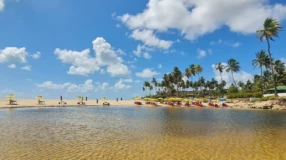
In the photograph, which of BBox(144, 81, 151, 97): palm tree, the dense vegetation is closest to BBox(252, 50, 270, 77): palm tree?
the dense vegetation

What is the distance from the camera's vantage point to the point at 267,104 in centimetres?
5356

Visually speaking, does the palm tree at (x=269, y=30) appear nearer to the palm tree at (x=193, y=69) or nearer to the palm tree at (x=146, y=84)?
the palm tree at (x=193, y=69)

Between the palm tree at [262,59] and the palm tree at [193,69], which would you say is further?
the palm tree at [193,69]

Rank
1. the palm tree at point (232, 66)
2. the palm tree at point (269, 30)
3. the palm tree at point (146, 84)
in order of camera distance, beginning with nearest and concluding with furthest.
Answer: the palm tree at point (269, 30) < the palm tree at point (232, 66) < the palm tree at point (146, 84)

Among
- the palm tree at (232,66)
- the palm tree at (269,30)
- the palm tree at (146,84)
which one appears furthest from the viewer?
the palm tree at (146,84)

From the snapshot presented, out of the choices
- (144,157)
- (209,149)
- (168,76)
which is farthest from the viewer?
(168,76)

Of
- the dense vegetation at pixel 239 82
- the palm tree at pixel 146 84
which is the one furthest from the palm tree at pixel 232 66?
the palm tree at pixel 146 84

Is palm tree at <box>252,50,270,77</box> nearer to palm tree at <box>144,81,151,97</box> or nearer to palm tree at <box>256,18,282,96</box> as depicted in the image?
palm tree at <box>256,18,282,96</box>

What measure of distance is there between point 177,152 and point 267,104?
50294mm

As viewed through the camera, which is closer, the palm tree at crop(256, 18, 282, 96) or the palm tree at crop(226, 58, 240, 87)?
the palm tree at crop(256, 18, 282, 96)

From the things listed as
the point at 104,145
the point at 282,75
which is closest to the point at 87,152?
the point at 104,145

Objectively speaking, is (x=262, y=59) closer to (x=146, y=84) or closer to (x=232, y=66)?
(x=232, y=66)

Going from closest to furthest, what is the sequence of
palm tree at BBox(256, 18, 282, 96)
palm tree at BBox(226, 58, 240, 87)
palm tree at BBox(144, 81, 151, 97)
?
palm tree at BBox(256, 18, 282, 96) < palm tree at BBox(226, 58, 240, 87) < palm tree at BBox(144, 81, 151, 97)

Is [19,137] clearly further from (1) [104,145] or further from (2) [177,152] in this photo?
(2) [177,152]
